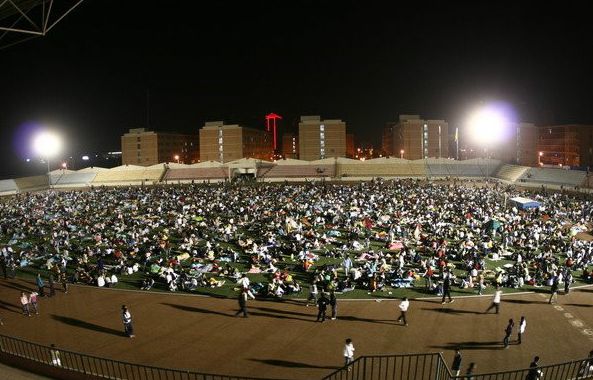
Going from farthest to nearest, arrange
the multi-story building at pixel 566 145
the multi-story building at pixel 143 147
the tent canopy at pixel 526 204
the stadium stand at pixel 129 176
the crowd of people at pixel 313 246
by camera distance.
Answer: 1. the multi-story building at pixel 143 147
2. the multi-story building at pixel 566 145
3. the stadium stand at pixel 129 176
4. the tent canopy at pixel 526 204
5. the crowd of people at pixel 313 246

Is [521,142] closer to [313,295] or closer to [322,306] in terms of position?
[313,295]

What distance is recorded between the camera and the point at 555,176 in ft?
165

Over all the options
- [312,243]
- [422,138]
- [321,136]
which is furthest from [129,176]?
[422,138]

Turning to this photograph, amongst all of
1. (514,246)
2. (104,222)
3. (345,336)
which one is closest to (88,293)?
(345,336)

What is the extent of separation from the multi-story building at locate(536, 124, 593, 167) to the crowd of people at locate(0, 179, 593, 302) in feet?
264

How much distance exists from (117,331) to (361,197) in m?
28.1

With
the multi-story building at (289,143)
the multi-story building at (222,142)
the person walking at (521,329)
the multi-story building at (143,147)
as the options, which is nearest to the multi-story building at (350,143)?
the multi-story building at (289,143)

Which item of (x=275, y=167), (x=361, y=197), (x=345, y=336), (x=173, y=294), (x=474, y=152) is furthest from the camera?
(x=474, y=152)

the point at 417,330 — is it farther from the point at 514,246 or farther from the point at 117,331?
the point at 514,246

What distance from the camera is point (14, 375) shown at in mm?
8555

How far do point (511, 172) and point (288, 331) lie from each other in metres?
54.2

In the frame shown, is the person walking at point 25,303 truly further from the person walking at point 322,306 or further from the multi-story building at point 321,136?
the multi-story building at point 321,136

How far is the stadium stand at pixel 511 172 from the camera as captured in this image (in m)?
54.2

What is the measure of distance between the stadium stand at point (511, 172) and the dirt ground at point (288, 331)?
140 ft
